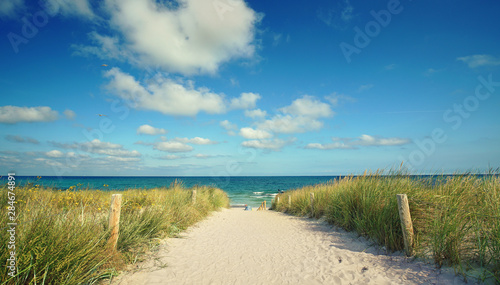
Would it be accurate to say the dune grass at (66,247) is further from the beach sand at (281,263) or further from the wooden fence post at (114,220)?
the beach sand at (281,263)

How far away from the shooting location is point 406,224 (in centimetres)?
473

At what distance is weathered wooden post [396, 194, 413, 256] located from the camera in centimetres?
466

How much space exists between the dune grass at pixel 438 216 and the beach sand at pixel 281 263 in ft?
1.11

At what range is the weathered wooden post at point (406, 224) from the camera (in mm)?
4664

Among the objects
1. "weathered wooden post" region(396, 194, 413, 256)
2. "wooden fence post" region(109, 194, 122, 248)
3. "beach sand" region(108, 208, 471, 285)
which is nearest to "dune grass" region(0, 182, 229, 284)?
"wooden fence post" region(109, 194, 122, 248)

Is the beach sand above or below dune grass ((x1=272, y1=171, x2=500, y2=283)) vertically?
below

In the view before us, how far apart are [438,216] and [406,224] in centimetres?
62

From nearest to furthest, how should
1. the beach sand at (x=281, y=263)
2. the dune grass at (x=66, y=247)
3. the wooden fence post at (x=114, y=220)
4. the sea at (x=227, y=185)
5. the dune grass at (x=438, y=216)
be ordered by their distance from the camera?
the dune grass at (x=66, y=247) < the dune grass at (x=438, y=216) < the beach sand at (x=281, y=263) < the wooden fence post at (x=114, y=220) < the sea at (x=227, y=185)

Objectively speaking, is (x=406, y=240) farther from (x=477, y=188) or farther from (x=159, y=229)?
(x=159, y=229)

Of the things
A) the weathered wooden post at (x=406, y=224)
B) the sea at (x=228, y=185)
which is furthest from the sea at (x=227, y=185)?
the weathered wooden post at (x=406, y=224)

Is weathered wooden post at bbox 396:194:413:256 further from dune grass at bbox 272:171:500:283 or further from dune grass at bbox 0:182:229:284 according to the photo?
dune grass at bbox 0:182:229:284

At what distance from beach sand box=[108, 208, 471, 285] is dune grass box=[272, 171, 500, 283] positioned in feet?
1.11

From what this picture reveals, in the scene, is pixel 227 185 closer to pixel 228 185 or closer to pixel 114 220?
pixel 228 185

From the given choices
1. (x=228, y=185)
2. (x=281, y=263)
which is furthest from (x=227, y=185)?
(x=281, y=263)
